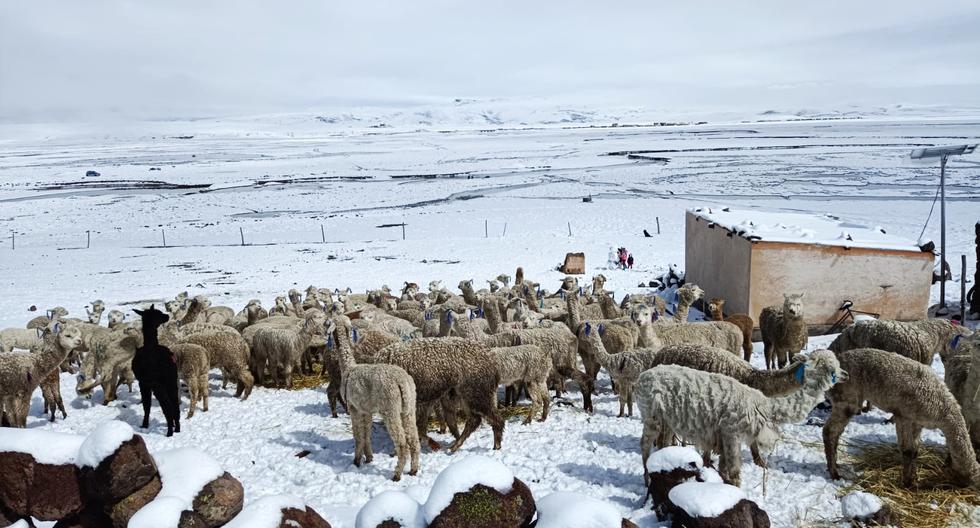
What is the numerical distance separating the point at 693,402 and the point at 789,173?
46364 millimetres

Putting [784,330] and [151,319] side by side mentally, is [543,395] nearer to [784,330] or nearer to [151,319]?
[784,330]

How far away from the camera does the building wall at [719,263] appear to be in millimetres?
14000

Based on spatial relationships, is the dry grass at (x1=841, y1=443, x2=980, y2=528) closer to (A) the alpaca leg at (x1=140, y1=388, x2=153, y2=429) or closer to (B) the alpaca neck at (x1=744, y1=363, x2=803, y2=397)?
(B) the alpaca neck at (x1=744, y1=363, x2=803, y2=397)

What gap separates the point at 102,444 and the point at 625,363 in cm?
605

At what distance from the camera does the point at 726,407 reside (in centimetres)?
673

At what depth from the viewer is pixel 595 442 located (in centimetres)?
846

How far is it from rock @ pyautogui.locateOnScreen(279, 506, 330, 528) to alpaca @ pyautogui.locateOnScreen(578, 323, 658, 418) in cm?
464

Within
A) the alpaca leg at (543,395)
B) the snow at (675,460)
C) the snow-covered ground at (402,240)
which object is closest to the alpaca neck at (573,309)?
the snow-covered ground at (402,240)

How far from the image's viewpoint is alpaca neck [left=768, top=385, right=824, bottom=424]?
21.9ft

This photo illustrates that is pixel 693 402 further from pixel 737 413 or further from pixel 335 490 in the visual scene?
pixel 335 490

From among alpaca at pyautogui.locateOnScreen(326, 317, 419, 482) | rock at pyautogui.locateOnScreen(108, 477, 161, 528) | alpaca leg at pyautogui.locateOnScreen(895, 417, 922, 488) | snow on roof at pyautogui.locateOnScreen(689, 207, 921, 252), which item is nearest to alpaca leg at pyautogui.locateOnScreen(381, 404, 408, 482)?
alpaca at pyautogui.locateOnScreen(326, 317, 419, 482)

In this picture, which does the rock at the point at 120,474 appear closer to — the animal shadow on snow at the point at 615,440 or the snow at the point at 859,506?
the animal shadow on snow at the point at 615,440

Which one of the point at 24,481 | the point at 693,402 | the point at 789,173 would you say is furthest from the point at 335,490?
the point at 789,173

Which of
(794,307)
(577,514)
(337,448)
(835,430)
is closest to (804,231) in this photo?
(794,307)
